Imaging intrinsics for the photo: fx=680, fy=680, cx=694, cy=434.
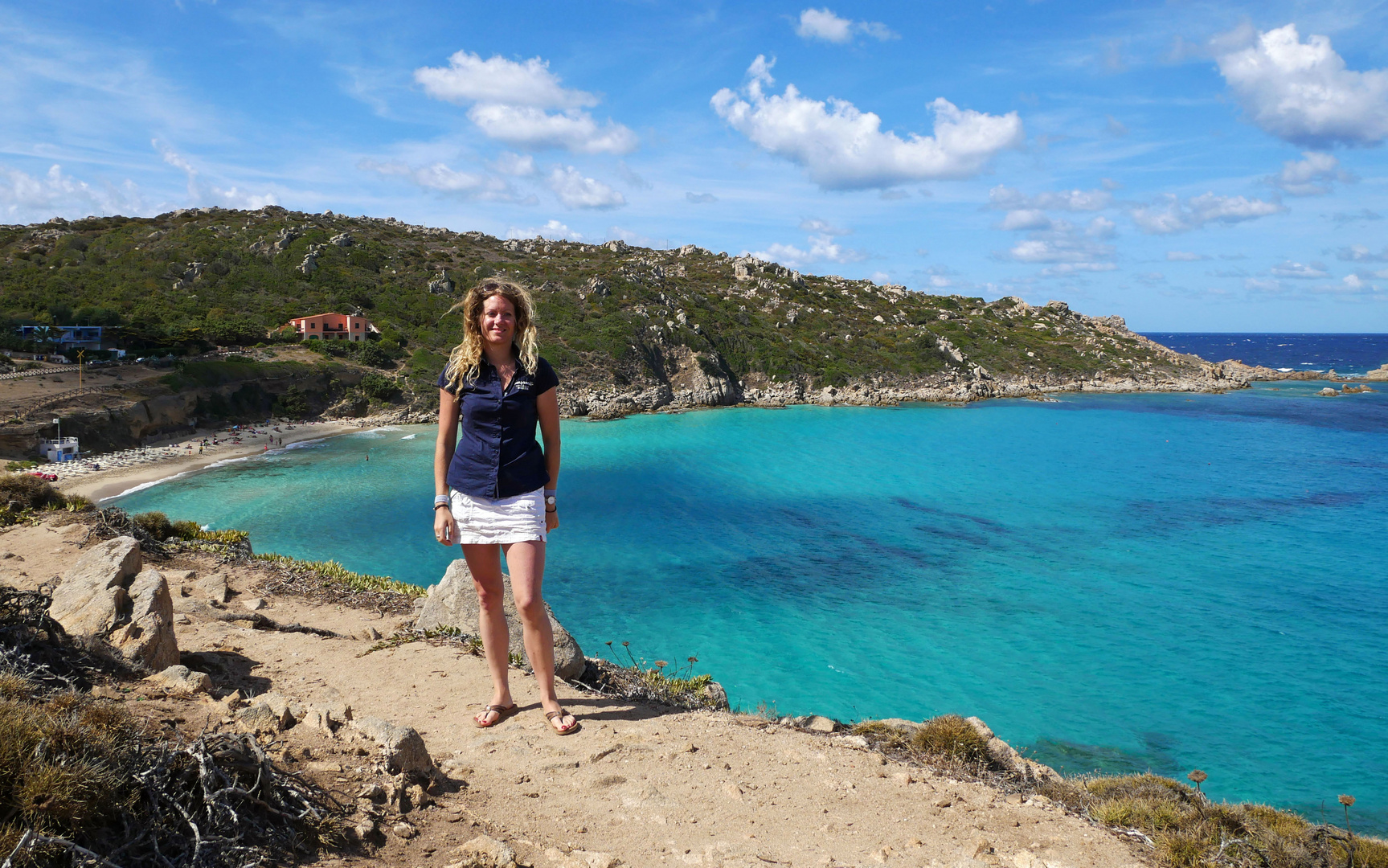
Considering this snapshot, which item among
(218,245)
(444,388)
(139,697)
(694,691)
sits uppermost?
(218,245)

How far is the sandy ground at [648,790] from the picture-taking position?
3.33 meters

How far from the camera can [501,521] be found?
4.18m

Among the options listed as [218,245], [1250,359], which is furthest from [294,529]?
[1250,359]

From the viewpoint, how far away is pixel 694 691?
669 centimetres

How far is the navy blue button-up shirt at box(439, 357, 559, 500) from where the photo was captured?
411 centimetres

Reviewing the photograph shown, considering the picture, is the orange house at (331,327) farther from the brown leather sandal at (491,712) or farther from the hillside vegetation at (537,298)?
the brown leather sandal at (491,712)

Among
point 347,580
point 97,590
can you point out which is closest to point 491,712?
point 97,590

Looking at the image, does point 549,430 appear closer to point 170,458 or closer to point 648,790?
point 648,790

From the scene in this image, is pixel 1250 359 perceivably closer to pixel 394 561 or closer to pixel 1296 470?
pixel 1296 470

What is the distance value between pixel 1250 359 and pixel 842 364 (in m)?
116

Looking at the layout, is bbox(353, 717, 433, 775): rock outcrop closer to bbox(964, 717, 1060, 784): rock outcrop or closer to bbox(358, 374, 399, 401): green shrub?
bbox(964, 717, 1060, 784): rock outcrop

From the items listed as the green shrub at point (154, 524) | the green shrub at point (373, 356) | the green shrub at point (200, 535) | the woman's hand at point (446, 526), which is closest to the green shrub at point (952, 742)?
the woman's hand at point (446, 526)

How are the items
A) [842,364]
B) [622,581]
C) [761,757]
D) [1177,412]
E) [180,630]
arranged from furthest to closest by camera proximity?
[842,364] < [1177,412] < [622,581] < [180,630] < [761,757]

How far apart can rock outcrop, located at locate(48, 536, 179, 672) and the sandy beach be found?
20616 mm
